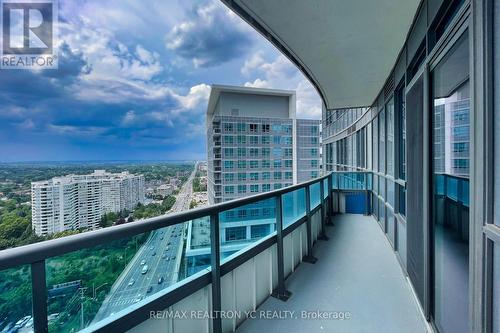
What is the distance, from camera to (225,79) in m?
31.0

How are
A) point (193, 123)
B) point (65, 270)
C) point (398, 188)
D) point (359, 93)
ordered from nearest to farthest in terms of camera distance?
point (65, 270), point (398, 188), point (359, 93), point (193, 123)

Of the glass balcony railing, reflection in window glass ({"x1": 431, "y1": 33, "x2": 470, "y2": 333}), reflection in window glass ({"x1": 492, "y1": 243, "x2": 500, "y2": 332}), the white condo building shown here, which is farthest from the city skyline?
reflection in window glass ({"x1": 492, "y1": 243, "x2": 500, "y2": 332})

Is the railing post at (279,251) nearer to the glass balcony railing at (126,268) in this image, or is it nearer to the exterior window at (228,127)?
the glass balcony railing at (126,268)

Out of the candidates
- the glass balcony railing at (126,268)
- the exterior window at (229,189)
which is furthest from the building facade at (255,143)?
the glass balcony railing at (126,268)

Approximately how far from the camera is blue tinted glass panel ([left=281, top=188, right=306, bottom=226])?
252 cm

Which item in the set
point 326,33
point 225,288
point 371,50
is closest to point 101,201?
point 225,288

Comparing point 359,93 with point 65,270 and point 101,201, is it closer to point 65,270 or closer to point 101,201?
point 65,270

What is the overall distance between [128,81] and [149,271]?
21360 mm

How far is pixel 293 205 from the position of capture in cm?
279

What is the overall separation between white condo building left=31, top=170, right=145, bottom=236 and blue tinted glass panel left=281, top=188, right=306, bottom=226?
2176mm

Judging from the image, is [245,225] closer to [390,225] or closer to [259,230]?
[259,230]

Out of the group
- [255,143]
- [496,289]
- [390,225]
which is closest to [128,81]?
[255,143]

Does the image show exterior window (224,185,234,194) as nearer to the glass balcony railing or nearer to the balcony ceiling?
the balcony ceiling

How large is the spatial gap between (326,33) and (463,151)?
184cm
